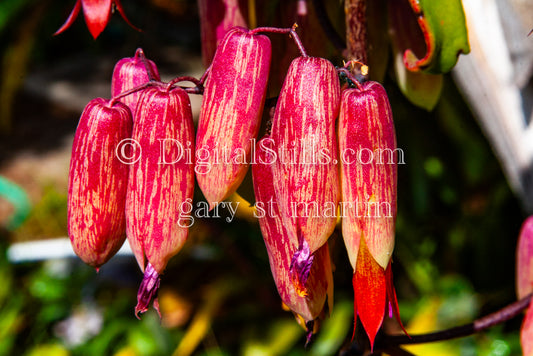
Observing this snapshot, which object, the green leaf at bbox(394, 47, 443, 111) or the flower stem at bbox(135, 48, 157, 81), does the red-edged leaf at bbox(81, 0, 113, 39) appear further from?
the green leaf at bbox(394, 47, 443, 111)

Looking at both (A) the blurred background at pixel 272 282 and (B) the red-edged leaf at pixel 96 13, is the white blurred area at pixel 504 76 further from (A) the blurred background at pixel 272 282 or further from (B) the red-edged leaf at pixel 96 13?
(B) the red-edged leaf at pixel 96 13

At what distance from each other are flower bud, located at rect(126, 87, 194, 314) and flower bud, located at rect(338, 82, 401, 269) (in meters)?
0.10

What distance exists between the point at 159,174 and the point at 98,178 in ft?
0.14

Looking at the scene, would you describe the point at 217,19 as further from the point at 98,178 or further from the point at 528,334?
the point at 528,334

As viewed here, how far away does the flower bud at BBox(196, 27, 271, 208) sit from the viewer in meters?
0.31

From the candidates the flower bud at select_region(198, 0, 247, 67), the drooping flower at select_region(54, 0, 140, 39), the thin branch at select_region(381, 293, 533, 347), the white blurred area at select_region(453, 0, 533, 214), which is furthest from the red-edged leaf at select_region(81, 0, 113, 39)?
the white blurred area at select_region(453, 0, 533, 214)

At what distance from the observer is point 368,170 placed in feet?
1.01

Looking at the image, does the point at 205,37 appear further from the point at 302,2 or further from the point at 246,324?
the point at 246,324

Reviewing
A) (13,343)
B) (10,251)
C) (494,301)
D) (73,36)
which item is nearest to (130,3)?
(73,36)

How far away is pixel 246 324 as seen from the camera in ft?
3.82

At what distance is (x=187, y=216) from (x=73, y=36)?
3.59 meters

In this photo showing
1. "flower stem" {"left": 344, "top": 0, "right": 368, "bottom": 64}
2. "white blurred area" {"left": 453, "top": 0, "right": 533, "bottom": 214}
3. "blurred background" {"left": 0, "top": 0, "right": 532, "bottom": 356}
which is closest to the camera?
"flower stem" {"left": 344, "top": 0, "right": 368, "bottom": 64}

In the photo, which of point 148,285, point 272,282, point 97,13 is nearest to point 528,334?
point 148,285

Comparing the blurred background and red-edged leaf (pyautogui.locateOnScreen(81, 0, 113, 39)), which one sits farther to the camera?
the blurred background
